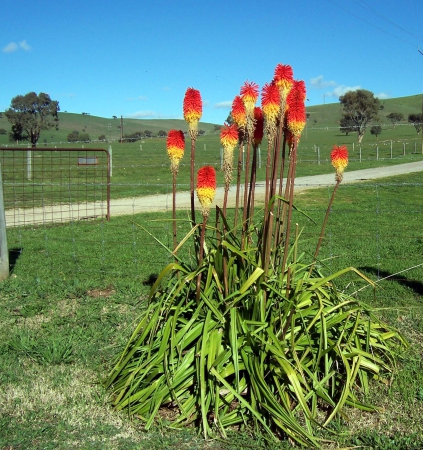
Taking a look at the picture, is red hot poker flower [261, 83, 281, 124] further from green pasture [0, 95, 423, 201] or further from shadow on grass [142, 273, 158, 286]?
green pasture [0, 95, 423, 201]

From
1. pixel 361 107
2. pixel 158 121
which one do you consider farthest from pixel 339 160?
pixel 158 121

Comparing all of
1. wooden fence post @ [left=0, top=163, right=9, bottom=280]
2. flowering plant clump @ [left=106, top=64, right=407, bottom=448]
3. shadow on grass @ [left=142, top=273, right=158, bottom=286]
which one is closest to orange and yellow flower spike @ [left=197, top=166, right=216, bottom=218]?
flowering plant clump @ [left=106, top=64, right=407, bottom=448]

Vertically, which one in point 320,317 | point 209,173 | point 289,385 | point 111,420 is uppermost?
point 209,173

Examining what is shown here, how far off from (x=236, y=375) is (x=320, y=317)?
28.5 inches

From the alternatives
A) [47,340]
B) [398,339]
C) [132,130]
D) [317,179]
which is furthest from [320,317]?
[132,130]

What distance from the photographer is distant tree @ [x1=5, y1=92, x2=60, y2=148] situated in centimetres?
5297

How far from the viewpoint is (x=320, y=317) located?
13.1ft

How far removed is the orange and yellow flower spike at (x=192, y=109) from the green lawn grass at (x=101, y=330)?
0.70 metres

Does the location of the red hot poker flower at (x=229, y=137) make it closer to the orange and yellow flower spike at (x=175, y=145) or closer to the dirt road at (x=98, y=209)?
the orange and yellow flower spike at (x=175, y=145)

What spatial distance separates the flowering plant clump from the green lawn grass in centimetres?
15

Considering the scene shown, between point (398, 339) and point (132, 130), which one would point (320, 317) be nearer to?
point (398, 339)

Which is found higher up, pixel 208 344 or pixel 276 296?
pixel 276 296

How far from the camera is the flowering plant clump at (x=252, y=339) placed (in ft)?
12.2

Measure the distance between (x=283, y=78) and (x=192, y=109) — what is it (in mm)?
663
